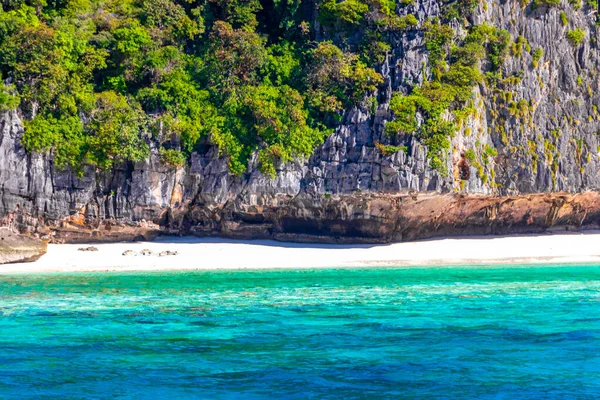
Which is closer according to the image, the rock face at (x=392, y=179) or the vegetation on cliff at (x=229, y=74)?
the rock face at (x=392, y=179)

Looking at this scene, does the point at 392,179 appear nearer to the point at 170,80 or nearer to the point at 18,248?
the point at 170,80

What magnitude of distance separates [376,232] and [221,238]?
6.49 m

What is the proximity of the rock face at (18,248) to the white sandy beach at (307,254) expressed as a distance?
38cm

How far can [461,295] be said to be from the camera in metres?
17.7

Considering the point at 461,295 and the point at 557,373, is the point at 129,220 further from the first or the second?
the point at 557,373

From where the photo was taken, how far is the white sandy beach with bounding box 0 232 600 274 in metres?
25.0

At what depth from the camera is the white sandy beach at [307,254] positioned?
25047mm

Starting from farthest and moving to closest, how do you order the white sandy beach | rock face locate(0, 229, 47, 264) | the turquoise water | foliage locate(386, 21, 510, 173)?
foliage locate(386, 21, 510, 173) < the white sandy beach < rock face locate(0, 229, 47, 264) < the turquoise water

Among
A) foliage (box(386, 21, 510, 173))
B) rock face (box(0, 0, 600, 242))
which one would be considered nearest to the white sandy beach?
rock face (box(0, 0, 600, 242))

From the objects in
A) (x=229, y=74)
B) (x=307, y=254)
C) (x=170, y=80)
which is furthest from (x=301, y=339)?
(x=170, y=80)

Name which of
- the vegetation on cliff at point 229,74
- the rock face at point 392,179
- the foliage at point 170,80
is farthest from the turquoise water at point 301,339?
the vegetation on cliff at point 229,74

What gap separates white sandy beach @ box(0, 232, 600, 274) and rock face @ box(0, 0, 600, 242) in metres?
0.83

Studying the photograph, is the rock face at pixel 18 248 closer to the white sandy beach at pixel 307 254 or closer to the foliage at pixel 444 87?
the white sandy beach at pixel 307 254

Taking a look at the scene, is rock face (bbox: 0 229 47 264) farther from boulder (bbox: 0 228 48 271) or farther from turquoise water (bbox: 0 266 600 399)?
turquoise water (bbox: 0 266 600 399)
